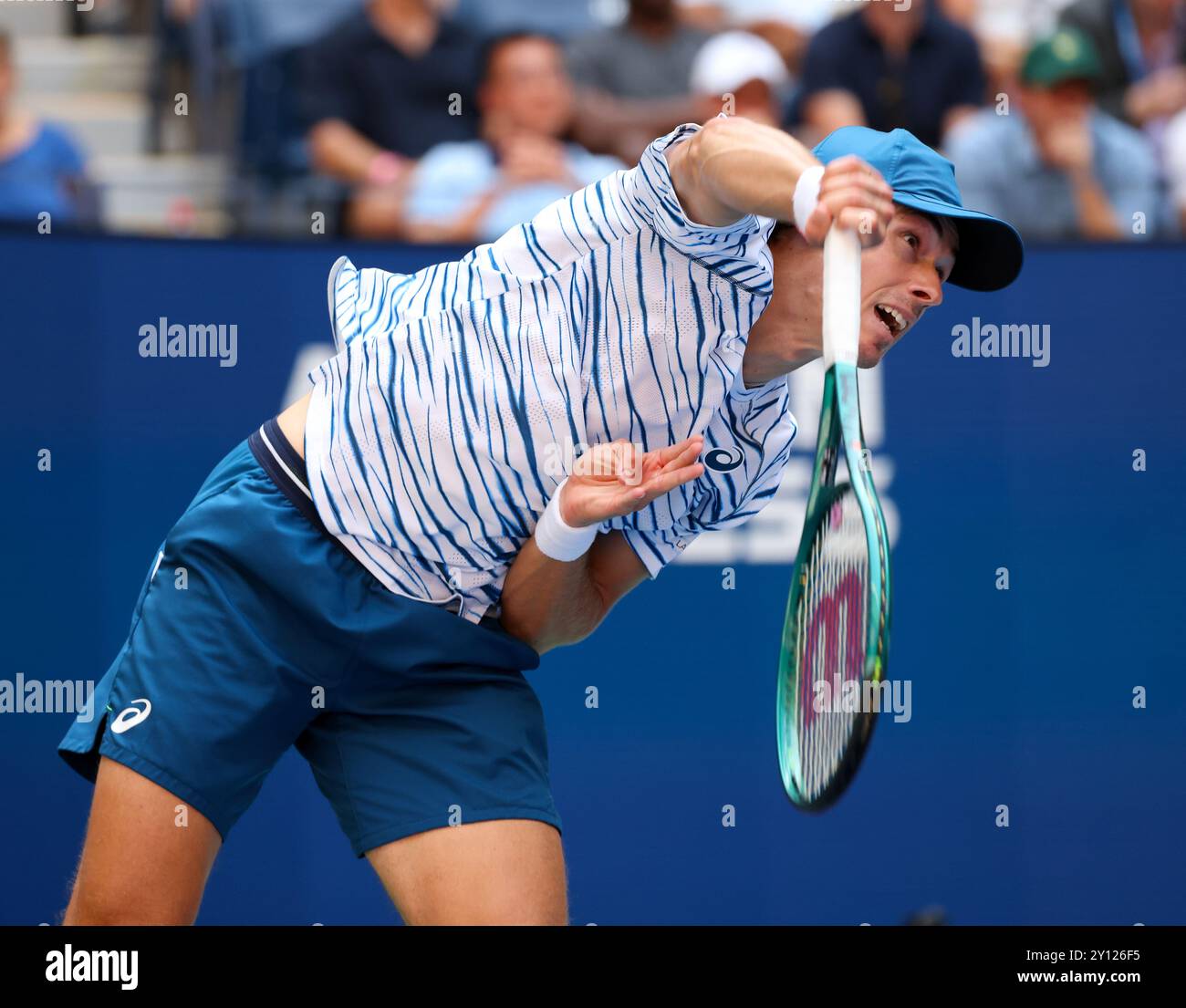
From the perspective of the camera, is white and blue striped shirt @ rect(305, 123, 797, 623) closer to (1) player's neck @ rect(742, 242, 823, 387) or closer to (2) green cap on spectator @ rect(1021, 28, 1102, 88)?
(1) player's neck @ rect(742, 242, 823, 387)

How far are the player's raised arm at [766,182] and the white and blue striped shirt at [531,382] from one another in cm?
3

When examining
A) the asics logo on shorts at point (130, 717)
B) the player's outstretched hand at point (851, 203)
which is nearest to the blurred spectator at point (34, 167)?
the asics logo on shorts at point (130, 717)

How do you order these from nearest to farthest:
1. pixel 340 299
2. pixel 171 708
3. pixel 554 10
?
pixel 171 708 → pixel 340 299 → pixel 554 10

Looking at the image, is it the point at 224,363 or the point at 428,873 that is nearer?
the point at 428,873

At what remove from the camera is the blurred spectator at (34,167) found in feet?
11.7

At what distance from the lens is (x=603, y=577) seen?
8.29 ft

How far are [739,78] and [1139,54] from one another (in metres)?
1.09

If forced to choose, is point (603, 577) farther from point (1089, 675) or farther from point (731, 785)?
point (1089, 675)

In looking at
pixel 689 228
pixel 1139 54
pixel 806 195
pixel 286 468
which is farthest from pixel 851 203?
pixel 1139 54

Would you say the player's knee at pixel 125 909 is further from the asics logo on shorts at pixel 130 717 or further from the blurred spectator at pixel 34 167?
the blurred spectator at pixel 34 167

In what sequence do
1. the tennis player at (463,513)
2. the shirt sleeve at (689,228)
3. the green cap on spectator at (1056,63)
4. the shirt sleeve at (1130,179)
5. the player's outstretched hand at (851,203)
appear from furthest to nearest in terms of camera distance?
the green cap on spectator at (1056,63), the shirt sleeve at (1130,179), the tennis player at (463,513), the shirt sleeve at (689,228), the player's outstretched hand at (851,203)

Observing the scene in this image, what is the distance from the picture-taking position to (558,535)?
2.23 m

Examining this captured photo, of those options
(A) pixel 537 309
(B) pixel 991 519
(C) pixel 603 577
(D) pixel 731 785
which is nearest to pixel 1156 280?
(B) pixel 991 519
